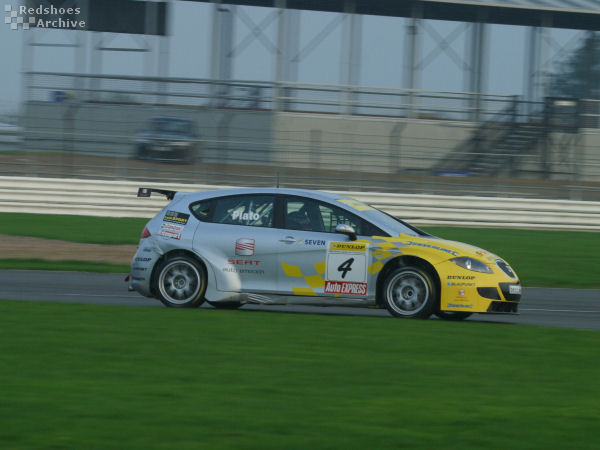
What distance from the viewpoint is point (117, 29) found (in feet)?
112

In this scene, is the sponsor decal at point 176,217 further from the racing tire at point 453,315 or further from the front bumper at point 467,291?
the racing tire at point 453,315

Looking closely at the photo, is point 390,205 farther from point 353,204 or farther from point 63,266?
point 353,204

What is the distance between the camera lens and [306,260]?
33.5 ft

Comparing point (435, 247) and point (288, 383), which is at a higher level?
point (435, 247)

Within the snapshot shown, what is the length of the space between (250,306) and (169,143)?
1349 cm

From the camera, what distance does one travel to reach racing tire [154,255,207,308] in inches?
414

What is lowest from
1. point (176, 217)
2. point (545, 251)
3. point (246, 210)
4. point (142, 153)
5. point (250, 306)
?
point (250, 306)

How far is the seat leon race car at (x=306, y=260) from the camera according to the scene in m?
9.98

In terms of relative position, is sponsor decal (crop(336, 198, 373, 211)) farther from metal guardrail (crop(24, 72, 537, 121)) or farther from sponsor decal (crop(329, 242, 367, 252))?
metal guardrail (crop(24, 72, 537, 121))

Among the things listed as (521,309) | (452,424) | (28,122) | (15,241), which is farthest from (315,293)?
(28,122)

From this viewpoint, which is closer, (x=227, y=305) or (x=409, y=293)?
(x=409, y=293)

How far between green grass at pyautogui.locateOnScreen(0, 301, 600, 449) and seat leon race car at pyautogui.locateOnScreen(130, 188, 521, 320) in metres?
0.40

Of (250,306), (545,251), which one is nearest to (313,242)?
(250,306)

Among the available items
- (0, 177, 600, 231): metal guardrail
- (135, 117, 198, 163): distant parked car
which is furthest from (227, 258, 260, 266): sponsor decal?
(135, 117, 198, 163): distant parked car
